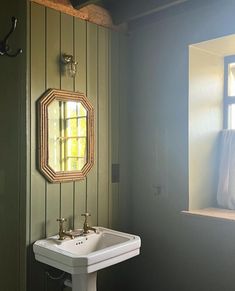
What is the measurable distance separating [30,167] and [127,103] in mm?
1028

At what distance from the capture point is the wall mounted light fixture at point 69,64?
2.25 m

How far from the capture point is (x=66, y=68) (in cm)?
228

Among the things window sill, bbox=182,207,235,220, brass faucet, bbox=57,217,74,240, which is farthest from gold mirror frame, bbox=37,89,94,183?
window sill, bbox=182,207,235,220

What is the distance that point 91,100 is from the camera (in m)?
2.45

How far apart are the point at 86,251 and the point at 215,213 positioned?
3.04 feet

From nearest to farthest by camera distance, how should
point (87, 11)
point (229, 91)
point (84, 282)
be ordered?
point (84, 282) → point (87, 11) → point (229, 91)

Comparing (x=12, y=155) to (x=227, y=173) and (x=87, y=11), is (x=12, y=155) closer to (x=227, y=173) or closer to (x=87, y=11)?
(x=87, y=11)

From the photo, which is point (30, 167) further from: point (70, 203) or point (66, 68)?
point (66, 68)

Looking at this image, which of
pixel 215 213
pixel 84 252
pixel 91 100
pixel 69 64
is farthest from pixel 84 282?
pixel 69 64

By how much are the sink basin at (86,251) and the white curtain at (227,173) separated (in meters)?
0.80

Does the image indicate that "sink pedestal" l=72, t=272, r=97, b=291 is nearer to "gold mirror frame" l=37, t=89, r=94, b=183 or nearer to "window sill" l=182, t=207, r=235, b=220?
"gold mirror frame" l=37, t=89, r=94, b=183

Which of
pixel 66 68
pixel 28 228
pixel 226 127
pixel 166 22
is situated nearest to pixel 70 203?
pixel 28 228

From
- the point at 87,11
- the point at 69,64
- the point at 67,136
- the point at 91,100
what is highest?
the point at 87,11

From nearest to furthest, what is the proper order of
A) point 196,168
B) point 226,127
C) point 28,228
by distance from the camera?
point 28,228 < point 196,168 < point 226,127
